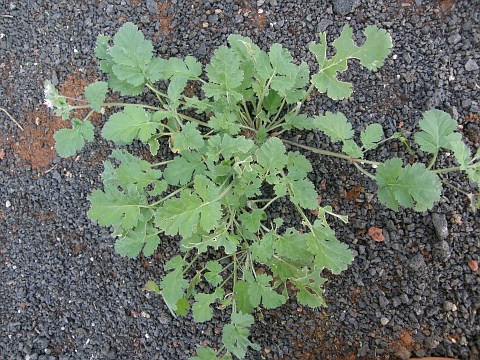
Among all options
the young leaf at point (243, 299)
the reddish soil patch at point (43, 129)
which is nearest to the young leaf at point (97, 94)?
the reddish soil patch at point (43, 129)

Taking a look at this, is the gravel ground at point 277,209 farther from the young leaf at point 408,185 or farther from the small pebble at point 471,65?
the young leaf at point 408,185

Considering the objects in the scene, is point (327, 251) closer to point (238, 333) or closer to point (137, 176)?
point (238, 333)

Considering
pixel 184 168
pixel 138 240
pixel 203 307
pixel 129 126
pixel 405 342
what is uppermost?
pixel 129 126

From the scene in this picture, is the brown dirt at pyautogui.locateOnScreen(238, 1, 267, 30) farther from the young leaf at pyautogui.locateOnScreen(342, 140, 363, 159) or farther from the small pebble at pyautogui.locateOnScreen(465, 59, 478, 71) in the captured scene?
the small pebble at pyautogui.locateOnScreen(465, 59, 478, 71)

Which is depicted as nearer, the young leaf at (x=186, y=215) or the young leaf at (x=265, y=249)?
the young leaf at (x=186, y=215)

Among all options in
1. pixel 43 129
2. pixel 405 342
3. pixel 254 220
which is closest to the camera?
pixel 254 220

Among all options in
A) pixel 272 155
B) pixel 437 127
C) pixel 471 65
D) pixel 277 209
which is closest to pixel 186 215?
pixel 272 155
